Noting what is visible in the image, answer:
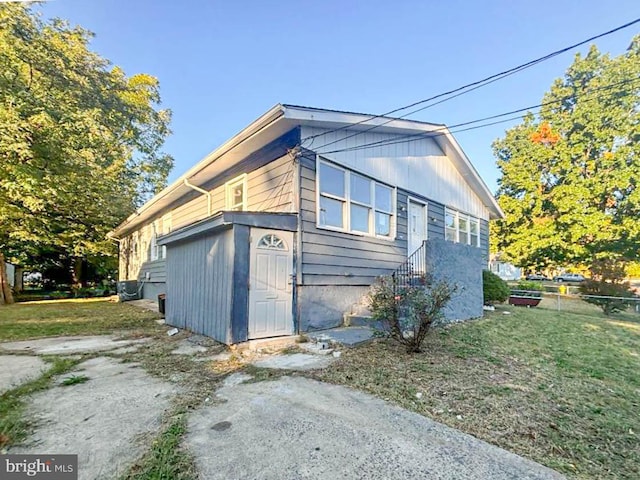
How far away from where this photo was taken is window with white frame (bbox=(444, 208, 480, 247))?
10.9m

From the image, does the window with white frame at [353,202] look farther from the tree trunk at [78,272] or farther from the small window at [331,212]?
the tree trunk at [78,272]

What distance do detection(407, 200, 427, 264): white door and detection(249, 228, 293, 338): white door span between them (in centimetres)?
425

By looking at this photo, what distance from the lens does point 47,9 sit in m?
10.1

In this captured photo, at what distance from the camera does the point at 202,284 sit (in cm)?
622

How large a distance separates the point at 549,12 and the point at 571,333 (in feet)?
22.1

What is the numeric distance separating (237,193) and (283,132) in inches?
96.6

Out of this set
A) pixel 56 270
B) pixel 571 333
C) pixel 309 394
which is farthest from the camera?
pixel 56 270

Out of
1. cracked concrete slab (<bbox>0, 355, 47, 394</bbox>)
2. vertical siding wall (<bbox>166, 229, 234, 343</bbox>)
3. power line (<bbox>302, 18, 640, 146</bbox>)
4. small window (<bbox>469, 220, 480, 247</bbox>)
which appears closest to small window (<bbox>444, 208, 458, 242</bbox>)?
small window (<bbox>469, 220, 480, 247</bbox>)

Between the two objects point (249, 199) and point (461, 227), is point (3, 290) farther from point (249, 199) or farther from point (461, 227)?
point (461, 227)

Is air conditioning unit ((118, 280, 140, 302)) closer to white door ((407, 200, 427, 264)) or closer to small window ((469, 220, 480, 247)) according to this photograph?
white door ((407, 200, 427, 264))

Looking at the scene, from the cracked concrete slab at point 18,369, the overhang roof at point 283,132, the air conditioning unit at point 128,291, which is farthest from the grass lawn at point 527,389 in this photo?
the air conditioning unit at point 128,291

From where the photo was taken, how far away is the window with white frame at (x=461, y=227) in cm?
1094

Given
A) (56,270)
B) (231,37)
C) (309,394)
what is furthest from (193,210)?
(56,270)

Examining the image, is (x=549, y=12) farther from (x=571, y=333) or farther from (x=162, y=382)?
(x=162, y=382)
